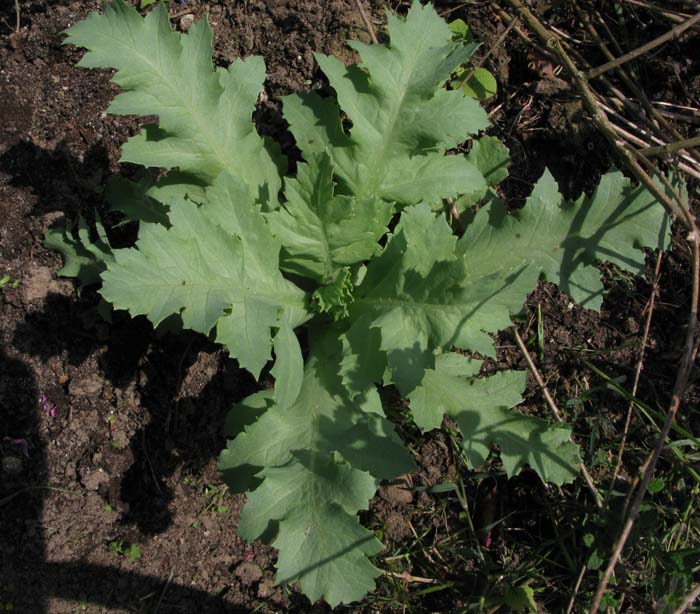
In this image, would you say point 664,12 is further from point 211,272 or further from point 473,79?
point 211,272

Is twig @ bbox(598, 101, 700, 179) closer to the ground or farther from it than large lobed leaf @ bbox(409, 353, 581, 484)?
farther from it

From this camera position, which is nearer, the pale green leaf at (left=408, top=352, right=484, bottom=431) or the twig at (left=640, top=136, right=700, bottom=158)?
the pale green leaf at (left=408, top=352, right=484, bottom=431)

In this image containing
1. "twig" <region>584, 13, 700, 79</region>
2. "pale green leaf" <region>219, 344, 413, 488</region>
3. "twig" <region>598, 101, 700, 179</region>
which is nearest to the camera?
"pale green leaf" <region>219, 344, 413, 488</region>

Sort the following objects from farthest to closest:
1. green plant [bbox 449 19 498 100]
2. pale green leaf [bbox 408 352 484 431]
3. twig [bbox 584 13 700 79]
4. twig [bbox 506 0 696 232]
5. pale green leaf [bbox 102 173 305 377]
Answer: green plant [bbox 449 19 498 100] → twig [bbox 584 13 700 79] → twig [bbox 506 0 696 232] → pale green leaf [bbox 408 352 484 431] → pale green leaf [bbox 102 173 305 377]

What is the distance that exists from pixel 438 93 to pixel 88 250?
51.8 inches

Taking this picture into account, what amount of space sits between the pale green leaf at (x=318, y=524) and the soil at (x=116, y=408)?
22.8 inches

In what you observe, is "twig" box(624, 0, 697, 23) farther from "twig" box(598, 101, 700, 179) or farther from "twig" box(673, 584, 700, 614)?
"twig" box(673, 584, 700, 614)

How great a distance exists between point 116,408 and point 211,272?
884 mm

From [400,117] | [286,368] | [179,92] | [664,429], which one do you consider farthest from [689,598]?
[179,92]

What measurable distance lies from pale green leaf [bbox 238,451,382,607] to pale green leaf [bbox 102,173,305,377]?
1.34 ft

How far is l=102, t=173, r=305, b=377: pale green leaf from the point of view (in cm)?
171

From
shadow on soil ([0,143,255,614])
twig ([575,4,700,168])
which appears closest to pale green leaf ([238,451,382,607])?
shadow on soil ([0,143,255,614])

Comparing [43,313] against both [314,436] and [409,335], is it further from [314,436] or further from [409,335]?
[409,335]

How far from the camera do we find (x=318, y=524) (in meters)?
1.93
